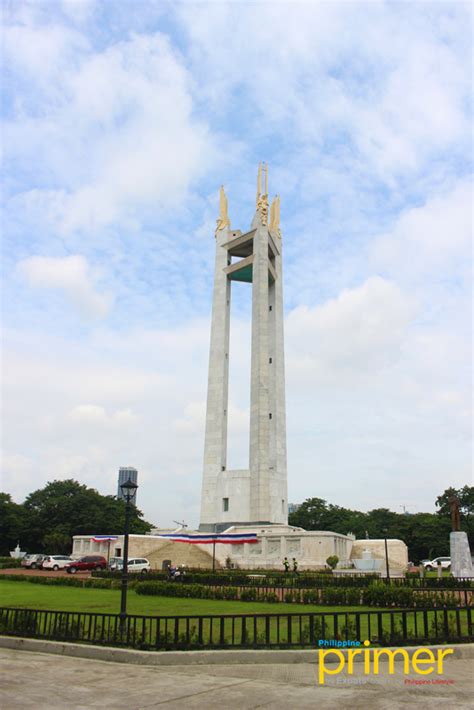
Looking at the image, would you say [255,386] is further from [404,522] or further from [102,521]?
[404,522]

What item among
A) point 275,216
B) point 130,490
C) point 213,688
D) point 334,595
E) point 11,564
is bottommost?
point 11,564

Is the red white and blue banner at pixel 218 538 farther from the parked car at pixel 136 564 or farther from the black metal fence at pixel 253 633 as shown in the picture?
the black metal fence at pixel 253 633

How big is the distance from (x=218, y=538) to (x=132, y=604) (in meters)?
25.7

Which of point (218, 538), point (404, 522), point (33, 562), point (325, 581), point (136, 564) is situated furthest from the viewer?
point (404, 522)

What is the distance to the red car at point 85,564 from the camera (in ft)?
111

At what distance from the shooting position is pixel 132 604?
1648cm

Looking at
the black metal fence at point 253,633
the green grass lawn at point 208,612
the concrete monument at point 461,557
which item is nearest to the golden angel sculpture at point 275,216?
the concrete monument at point 461,557

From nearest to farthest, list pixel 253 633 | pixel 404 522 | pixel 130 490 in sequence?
pixel 253 633 → pixel 130 490 → pixel 404 522

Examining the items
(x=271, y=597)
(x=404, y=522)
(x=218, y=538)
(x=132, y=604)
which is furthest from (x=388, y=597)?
(x=404, y=522)

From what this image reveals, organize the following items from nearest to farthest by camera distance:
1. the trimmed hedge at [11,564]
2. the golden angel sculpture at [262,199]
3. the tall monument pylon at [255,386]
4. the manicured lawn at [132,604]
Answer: the manicured lawn at [132,604], the trimmed hedge at [11,564], the tall monument pylon at [255,386], the golden angel sculpture at [262,199]

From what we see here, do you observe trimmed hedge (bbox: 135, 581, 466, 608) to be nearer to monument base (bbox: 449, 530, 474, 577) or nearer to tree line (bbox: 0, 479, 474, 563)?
monument base (bbox: 449, 530, 474, 577)

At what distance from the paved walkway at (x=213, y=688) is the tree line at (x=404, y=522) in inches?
2112

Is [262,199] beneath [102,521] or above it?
above

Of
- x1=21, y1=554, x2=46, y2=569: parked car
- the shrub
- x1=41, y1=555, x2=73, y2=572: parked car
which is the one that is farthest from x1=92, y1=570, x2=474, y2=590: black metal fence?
x1=21, y1=554, x2=46, y2=569: parked car
